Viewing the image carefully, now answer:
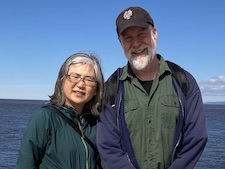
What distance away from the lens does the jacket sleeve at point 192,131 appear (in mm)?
3514

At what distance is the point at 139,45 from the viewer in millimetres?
3602

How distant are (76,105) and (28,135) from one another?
27.3 inches

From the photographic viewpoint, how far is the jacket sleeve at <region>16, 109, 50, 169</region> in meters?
3.39

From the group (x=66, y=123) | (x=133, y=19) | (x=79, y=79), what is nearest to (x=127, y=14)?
(x=133, y=19)

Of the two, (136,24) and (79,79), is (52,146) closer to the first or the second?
(79,79)

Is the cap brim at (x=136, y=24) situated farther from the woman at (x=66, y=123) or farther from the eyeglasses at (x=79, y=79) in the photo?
the eyeglasses at (x=79, y=79)

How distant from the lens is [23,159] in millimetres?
3416

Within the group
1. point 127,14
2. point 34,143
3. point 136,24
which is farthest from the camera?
point 127,14

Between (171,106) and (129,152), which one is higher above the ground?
(171,106)

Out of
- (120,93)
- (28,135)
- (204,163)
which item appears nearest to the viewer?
(28,135)

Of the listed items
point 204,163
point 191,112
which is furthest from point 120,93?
point 204,163

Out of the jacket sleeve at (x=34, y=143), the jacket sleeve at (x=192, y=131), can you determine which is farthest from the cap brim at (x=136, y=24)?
the jacket sleeve at (x=34, y=143)

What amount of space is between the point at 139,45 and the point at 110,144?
3.82 ft

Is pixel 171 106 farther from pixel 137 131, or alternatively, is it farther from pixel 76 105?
pixel 76 105
